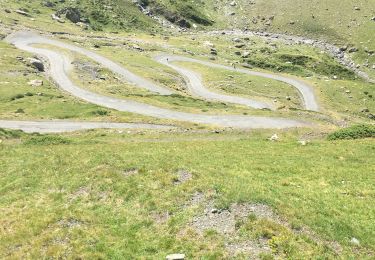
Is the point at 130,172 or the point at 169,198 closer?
the point at 169,198

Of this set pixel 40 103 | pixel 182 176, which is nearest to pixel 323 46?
pixel 40 103

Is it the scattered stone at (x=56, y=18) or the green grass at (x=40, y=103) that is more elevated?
the scattered stone at (x=56, y=18)

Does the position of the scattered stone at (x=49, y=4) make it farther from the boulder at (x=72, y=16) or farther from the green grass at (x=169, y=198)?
the green grass at (x=169, y=198)

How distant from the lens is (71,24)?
15612cm

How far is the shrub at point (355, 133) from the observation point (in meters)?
47.6

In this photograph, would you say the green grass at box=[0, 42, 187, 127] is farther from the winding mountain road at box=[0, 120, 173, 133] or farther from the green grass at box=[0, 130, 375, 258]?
the green grass at box=[0, 130, 375, 258]

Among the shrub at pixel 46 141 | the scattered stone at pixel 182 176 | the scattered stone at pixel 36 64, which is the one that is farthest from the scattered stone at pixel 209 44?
the scattered stone at pixel 182 176

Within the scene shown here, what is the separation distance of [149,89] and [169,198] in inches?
2879

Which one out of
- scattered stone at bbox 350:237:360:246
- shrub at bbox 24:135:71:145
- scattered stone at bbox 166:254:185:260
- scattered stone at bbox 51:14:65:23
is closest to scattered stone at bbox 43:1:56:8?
scattered stone at bbox 51:14:65:23

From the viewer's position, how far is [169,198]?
2642 centimetres

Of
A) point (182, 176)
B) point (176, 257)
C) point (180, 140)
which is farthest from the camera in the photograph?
point (180, 140)

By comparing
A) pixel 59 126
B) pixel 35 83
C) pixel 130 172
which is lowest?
pixel 59 126

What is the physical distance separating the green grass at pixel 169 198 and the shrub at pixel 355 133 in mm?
6309

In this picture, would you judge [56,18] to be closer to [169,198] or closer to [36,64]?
[36,64]
